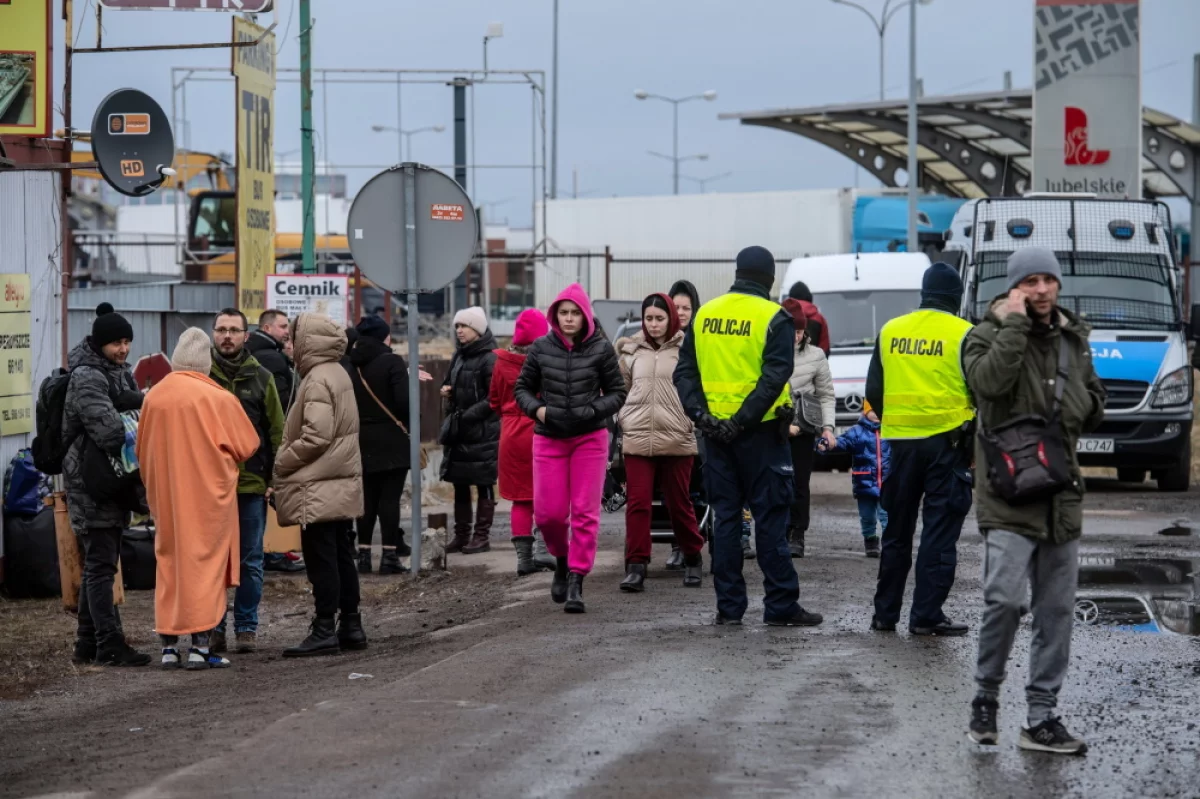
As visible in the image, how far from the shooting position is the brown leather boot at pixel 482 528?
46.9ft

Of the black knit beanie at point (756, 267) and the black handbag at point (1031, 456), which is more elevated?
the black knit beanie at point (756, 267)

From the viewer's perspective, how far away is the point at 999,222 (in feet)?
64.3

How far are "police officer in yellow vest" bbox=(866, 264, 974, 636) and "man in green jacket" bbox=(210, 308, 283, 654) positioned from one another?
3.33 m

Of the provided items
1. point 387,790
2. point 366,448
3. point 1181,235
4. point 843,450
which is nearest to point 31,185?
point 366,448

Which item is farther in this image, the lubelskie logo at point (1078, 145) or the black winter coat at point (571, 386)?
the lubelskie logo at point (1078, 145)

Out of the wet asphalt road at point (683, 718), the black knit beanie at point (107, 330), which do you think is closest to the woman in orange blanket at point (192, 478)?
the black knit beanie at point (107, 330)

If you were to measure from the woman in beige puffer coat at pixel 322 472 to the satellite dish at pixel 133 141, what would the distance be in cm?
350

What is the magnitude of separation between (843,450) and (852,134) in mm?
31456

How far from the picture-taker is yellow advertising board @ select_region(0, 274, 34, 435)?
40.3 feet

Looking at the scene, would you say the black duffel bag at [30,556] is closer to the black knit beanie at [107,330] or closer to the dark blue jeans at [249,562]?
the dark blue jeans at [249,562]

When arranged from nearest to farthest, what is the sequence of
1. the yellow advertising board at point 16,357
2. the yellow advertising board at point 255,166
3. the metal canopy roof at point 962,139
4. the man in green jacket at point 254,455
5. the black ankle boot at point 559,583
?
the man in green jacket at point 254,455 < the black ankle boot at point 559,583 < the yellow advertising board at point 16,357 < the yellow advertising board at point 255,166 < the metal canopy roof at point 962,139

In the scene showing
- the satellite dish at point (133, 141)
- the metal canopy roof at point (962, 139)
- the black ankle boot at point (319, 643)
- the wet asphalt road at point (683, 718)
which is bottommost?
the black ankle boot at point (319, 643)

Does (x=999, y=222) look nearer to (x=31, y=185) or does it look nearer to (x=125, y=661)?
(x=31, y=185)

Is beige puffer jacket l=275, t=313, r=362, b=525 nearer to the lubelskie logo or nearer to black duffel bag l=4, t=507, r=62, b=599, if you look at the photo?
black duffel bag l=4, t=507, r=62, b=599
